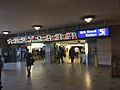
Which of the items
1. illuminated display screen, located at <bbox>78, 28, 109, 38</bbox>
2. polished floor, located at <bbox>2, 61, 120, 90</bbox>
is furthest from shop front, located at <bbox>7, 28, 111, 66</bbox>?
polished floor, located at <bbox>2, 61, 120, 90</bbox>

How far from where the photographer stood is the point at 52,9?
7750 mm

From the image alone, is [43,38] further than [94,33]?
Yes

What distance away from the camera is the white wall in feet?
45.0

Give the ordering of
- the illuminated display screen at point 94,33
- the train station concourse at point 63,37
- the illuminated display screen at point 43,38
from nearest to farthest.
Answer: the train station concourse at point 63,37
the illuminated display screen at point 94,33
the illuminated display screen at point 43,38

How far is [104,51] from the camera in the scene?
1391 cm

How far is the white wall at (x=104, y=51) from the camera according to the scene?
45.0 feet

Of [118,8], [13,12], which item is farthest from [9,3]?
[118,8]

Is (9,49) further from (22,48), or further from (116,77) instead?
(116,77)

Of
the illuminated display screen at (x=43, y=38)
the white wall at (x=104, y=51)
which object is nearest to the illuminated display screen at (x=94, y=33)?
the illuminated display screen at (x=43, y=38)

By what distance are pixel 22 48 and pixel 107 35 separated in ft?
42.2

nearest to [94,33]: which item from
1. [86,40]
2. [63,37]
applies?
[63,37]

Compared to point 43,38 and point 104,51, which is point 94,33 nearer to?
point 104,51

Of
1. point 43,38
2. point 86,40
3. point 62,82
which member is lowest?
point 62,82

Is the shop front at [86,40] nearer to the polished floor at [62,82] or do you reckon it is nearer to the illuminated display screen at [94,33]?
the illuminated display screen at [94,33]
